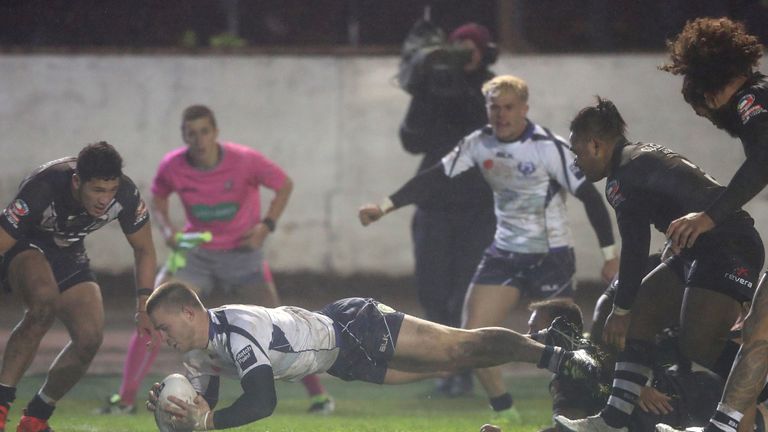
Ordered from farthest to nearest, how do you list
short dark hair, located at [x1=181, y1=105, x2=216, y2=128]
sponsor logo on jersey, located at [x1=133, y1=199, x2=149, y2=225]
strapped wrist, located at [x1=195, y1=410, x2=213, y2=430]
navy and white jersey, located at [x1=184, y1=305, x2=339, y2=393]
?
short dark hair, located at [x1=181, y1=105, x2=216, y2=128] < sponsor logo on jersey, located at [x1=133, y1=199, x2=149, y2=225] < navy and white jersey, located at [x1=184, y1=305, x2=339, y2=393] < strapped wrist, located at [x1=195, y1=410, x2=213, y2=430]

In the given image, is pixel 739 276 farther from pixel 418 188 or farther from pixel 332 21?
pixel 332 21

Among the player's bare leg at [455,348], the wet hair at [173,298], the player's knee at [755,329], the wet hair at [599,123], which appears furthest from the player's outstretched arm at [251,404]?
the player's knee at [755,329]

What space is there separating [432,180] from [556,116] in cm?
582

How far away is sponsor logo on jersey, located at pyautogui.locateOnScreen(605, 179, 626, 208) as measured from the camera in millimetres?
6848

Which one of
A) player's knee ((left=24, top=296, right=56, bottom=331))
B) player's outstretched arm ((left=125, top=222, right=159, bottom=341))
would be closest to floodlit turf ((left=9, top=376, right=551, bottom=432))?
player's knee ((left=24, top=296, right=56, bottom=331))

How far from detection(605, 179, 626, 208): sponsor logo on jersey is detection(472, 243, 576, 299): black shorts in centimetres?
180

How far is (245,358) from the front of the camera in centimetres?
650

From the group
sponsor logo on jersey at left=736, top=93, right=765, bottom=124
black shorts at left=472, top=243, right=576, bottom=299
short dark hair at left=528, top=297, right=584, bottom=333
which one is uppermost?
sponsor logo on jersey at left=736, top=93, right=765, bottom=124

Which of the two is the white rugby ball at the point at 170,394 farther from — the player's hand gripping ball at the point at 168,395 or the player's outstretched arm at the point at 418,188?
the player's outstretched arm at the point at 418,188

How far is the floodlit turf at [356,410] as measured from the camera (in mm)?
8289

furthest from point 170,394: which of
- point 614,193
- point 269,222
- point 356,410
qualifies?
point 269,222

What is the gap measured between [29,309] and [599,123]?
3.41 meters

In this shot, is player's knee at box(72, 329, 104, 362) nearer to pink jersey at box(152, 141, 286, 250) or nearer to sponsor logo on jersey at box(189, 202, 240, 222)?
pink jersey at box(152, 141, 286, 250)

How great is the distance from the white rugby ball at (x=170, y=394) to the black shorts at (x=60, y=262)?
1652 mm
